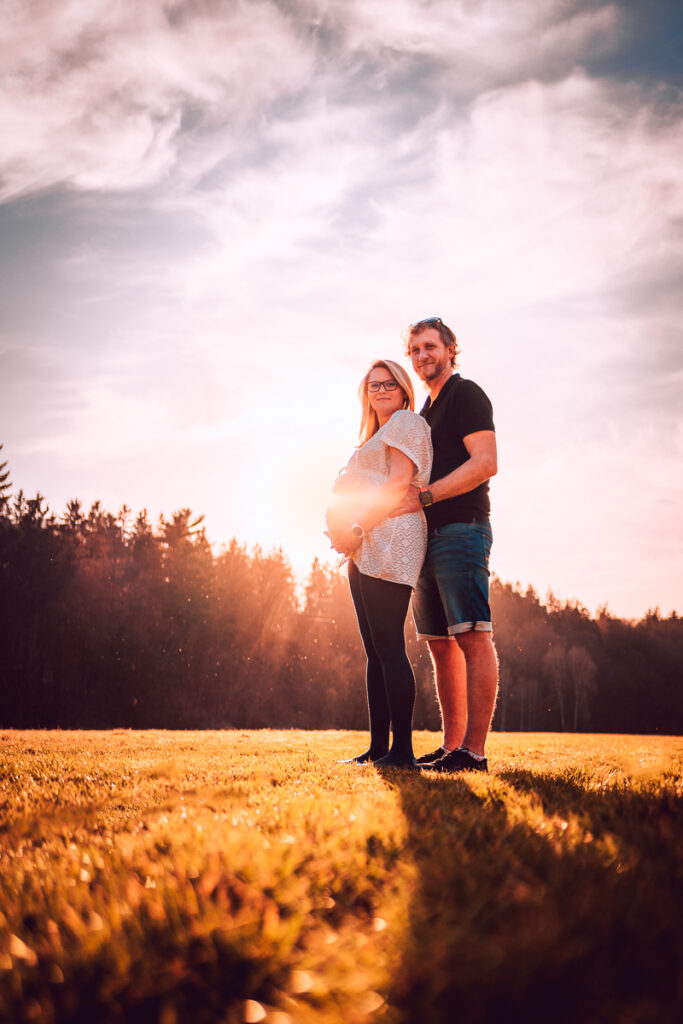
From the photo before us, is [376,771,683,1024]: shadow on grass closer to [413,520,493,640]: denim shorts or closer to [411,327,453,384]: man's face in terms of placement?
[413,520,493,640]: denim shorts

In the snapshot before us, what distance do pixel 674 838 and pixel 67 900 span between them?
1750 mm

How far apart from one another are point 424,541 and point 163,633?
37.8m

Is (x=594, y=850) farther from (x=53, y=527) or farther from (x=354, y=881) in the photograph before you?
(x=53, y=527)

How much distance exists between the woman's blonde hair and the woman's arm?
0.55m

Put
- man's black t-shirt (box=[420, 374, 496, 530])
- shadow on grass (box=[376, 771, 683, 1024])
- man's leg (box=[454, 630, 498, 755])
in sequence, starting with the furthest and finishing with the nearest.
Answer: man's black t-shirt (box=[420, 374, 496, 530]), man's leg (box=[454, 630, 498, 755]), shadow on grass (box=[376, 771, 683, 1024])

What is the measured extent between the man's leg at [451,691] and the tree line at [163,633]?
30454mm

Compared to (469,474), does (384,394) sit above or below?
above

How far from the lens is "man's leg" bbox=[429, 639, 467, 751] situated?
438 cm

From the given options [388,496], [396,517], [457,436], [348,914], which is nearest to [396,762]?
[396,517]

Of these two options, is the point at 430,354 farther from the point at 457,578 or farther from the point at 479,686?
the point at 479,686

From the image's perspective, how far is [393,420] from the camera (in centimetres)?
411

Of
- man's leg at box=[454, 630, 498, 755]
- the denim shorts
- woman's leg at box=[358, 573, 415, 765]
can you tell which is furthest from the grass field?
the denim shorts

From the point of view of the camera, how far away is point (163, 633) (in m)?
38.9

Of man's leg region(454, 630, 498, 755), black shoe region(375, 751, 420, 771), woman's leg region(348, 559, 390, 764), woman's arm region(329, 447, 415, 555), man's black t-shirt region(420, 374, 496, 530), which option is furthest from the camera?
woman's leg region(348, 559, 390, 764)
